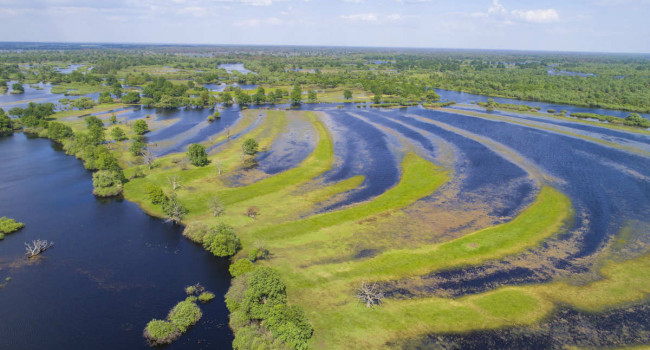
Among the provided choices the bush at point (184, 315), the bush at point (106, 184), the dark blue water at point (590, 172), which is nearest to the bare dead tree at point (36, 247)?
the bush at point (106, 184)

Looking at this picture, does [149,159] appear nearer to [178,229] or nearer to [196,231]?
[178,229]

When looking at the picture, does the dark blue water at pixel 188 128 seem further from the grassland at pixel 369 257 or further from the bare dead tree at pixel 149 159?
the grassland at pixel 369 257

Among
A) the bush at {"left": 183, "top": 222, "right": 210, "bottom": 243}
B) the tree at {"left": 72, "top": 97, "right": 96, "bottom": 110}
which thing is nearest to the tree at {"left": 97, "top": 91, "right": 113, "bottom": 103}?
the tree at {"left": 72, "top": 97, "right": 96, "bottom": 110}

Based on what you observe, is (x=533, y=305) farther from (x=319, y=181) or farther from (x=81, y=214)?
(x=81, y=214)

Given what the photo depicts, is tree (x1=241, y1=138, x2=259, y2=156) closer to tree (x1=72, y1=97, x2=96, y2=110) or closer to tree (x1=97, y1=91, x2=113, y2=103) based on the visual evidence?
tree (x1=72, y1=97, x2=96, y2=110)

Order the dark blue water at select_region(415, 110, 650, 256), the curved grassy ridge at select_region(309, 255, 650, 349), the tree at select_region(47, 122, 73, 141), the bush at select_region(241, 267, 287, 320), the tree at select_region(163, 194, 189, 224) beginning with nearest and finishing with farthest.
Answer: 1. the curved grassy ridge at select_region(309, 255, 650, 349)
2. the bush at select_region(241, 267, 287, 320)
3. the tree at select_region(163, 194, 189, 224)
4. the dark blue water at select_region(415, 110, 650, 256)
5. the tree at select_region(47, 122, 73, 141)

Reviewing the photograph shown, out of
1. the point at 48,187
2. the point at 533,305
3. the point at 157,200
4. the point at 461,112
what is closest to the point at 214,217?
the point at 157,200
